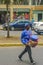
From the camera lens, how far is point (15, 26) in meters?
40.2

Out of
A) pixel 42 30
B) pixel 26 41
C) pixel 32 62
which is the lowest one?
pixel 42 30

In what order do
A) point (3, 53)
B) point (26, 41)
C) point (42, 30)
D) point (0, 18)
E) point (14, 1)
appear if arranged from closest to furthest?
point (26, 41), point (3, 53), point (14, 1), point (42, 30), point (0, 18)

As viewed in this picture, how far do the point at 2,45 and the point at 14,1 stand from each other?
5887 millimetres

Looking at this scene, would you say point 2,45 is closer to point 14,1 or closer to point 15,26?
point 14,1

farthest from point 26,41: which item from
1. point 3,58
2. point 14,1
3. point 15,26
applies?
point 15,26

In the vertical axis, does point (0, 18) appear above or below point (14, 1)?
below

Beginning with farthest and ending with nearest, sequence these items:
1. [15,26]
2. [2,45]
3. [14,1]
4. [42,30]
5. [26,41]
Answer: [15,26]
[42,30]
[14,1]
[2,45]
[26,41]

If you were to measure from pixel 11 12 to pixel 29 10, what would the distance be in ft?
11.3

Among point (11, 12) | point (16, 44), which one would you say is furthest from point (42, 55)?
point (11, 12)

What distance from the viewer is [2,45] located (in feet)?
61.2

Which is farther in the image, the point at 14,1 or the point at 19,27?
the point at 19,27

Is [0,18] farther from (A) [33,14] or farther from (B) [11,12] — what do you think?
(A) [33,14]

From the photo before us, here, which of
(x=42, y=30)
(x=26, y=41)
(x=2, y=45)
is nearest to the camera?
(x=26, y=41)

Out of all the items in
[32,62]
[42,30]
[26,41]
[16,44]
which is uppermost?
[26,41]
